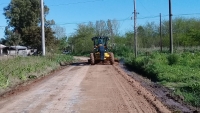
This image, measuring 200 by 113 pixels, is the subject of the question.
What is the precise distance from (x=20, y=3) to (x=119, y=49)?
2502 centimetres

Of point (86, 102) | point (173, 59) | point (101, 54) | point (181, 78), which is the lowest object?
point (86, 102)

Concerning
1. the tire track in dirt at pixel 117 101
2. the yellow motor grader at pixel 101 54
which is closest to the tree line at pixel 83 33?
the yellow motor grader at pixel 101 54

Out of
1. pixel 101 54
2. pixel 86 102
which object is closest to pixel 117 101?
pixel 86 102

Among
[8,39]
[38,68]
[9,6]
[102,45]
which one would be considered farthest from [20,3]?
[38,68]

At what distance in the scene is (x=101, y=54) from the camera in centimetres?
3653

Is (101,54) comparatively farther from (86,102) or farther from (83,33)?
(83,33)

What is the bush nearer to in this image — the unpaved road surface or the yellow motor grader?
the yellow motor grader

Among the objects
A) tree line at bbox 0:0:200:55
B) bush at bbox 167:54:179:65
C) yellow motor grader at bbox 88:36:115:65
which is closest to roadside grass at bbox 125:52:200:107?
bush at bbox 167:54:179:65

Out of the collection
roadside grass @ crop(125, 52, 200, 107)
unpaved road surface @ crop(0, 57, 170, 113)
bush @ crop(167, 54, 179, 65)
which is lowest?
unpaved road surface @ crop(0, 57, 170, 113)

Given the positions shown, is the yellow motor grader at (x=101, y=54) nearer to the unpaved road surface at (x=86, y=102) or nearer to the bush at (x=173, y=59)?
the bush at (x=173, y=59)

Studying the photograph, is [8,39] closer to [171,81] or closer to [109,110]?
[171,81]

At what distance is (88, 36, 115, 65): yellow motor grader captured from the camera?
36.6 m

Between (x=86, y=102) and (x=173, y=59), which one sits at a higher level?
(x=173, y=59)

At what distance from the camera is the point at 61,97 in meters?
13.8
